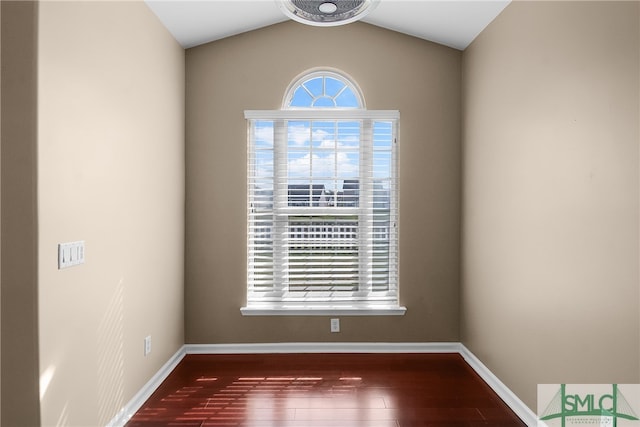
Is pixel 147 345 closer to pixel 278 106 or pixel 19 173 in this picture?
pixel 19 173

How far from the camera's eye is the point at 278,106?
142 inches

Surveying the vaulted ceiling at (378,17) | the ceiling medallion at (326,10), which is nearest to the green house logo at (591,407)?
the ceiling medallion at (326,10)

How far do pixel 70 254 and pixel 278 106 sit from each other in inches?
84.0

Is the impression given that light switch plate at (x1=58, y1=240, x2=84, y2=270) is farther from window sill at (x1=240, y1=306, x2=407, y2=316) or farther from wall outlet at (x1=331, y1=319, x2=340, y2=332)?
wall outlet at (x1=331, y1=319, x2=340, y2=332)

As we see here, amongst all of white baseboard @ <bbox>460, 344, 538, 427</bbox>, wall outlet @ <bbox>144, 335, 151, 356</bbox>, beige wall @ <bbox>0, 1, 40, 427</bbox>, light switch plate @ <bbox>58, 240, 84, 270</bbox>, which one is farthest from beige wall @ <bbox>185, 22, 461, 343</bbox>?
beige wall @ <bbox>0, 1, 40, 427</bbox>

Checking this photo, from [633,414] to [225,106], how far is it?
328 cm

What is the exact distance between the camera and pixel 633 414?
1768mm

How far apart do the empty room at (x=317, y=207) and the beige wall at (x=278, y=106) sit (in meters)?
0.02

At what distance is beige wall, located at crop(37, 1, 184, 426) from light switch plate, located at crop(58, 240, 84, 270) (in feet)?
0.10

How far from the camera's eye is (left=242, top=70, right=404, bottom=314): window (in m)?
3.65

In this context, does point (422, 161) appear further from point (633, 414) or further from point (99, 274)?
point (99, 274)

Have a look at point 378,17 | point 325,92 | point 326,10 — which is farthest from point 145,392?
point 378,17

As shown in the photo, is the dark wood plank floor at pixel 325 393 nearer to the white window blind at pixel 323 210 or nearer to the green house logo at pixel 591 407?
the green house logo at pixel 591 407

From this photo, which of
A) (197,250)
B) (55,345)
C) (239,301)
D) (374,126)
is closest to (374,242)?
(374,126)
